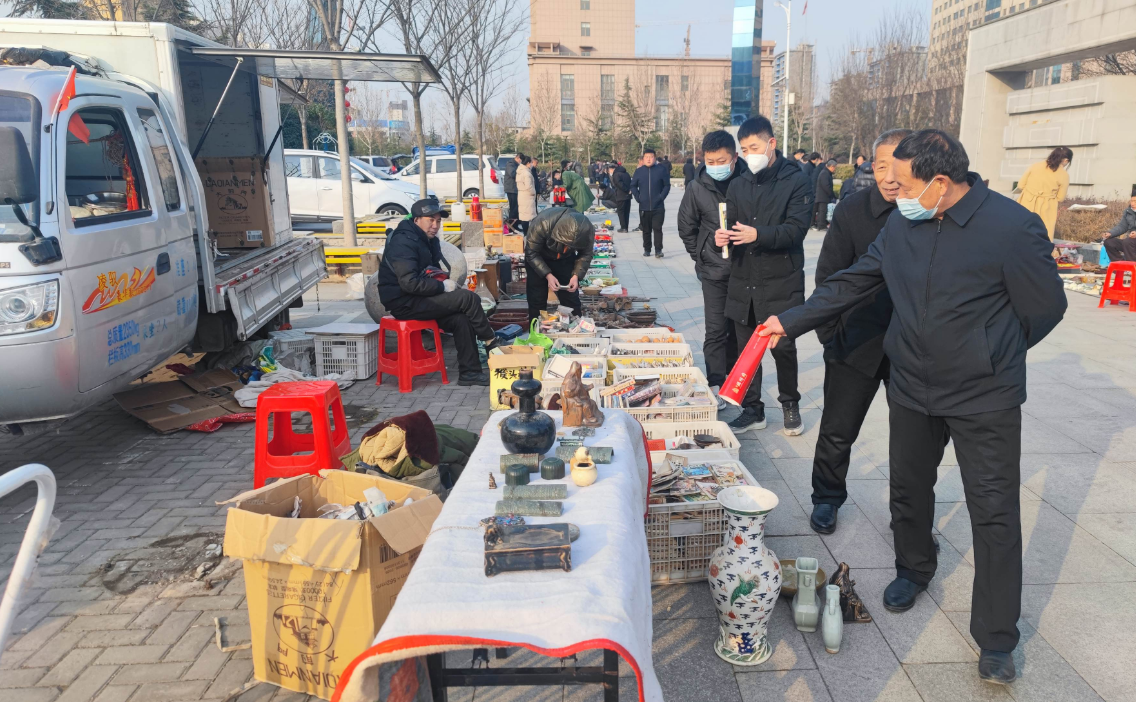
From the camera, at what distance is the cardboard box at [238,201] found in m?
7.95

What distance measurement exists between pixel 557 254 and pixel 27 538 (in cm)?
600

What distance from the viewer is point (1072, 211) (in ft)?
48.0

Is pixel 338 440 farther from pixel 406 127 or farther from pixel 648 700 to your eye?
pixel 406 127

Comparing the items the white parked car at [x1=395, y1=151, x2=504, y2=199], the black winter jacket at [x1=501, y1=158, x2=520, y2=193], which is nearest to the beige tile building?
the white parked car at [x1=395, y1=151, x2=504, y2=199]

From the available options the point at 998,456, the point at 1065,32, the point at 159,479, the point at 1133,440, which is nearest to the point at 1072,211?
the point at 1065,32

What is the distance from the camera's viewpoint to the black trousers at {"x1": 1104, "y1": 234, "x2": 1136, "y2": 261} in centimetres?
988

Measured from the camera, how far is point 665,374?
5.35m

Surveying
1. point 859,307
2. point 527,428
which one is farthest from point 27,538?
point 859,307

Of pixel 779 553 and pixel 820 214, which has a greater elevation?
pixel 820 214

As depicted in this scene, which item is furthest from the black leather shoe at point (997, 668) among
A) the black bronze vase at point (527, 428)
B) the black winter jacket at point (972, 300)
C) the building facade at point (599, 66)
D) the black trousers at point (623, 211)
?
the building facade at point (599, 66)

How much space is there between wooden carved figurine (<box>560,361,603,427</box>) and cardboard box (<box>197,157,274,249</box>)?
6.07 m

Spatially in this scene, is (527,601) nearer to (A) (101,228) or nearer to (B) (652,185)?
(A) (101,228)

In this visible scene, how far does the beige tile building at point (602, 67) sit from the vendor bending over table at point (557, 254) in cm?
A: 5874

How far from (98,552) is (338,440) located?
1.41m
